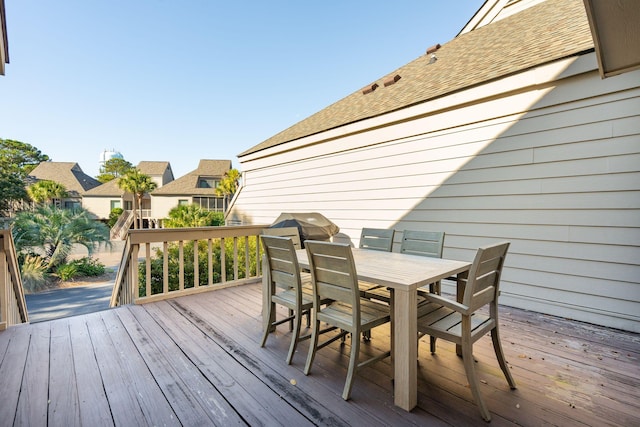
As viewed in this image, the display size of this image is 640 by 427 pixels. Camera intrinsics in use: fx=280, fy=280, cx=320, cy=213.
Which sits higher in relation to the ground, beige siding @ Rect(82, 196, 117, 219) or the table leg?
beige siding @ Rect(82, 196, 117, 219)

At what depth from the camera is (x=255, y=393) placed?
6.17 feet

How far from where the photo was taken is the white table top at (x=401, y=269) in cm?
179

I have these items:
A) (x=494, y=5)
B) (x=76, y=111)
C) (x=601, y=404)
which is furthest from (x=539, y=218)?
(x=76, y=111)

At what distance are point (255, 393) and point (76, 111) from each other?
3219 cm

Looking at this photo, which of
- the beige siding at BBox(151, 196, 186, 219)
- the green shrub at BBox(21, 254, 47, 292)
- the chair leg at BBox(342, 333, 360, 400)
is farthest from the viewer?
the beige siding at BBox(151, 196, 186, 219)

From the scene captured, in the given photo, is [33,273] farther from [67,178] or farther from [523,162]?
[67,178]

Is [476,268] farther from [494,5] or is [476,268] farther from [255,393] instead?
[494,5]

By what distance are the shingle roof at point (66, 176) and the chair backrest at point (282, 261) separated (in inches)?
1285

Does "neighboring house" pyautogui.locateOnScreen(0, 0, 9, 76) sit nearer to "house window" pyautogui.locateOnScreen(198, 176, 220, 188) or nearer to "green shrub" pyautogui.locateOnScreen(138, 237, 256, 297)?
"green shrub" pyautogui.locateOnScreen(138, 237, 256, 297)

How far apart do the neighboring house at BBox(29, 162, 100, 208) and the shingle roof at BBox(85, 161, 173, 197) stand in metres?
1.20

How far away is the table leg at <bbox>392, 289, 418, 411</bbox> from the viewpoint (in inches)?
66.8

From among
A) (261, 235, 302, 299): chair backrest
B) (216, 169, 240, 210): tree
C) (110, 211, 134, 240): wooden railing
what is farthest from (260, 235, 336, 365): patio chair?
(110, 211, 134, 240): wooden railing

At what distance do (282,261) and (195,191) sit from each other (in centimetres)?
2494

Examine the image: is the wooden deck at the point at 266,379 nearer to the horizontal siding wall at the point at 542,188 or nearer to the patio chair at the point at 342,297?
the patio chair at the point at 342,297
